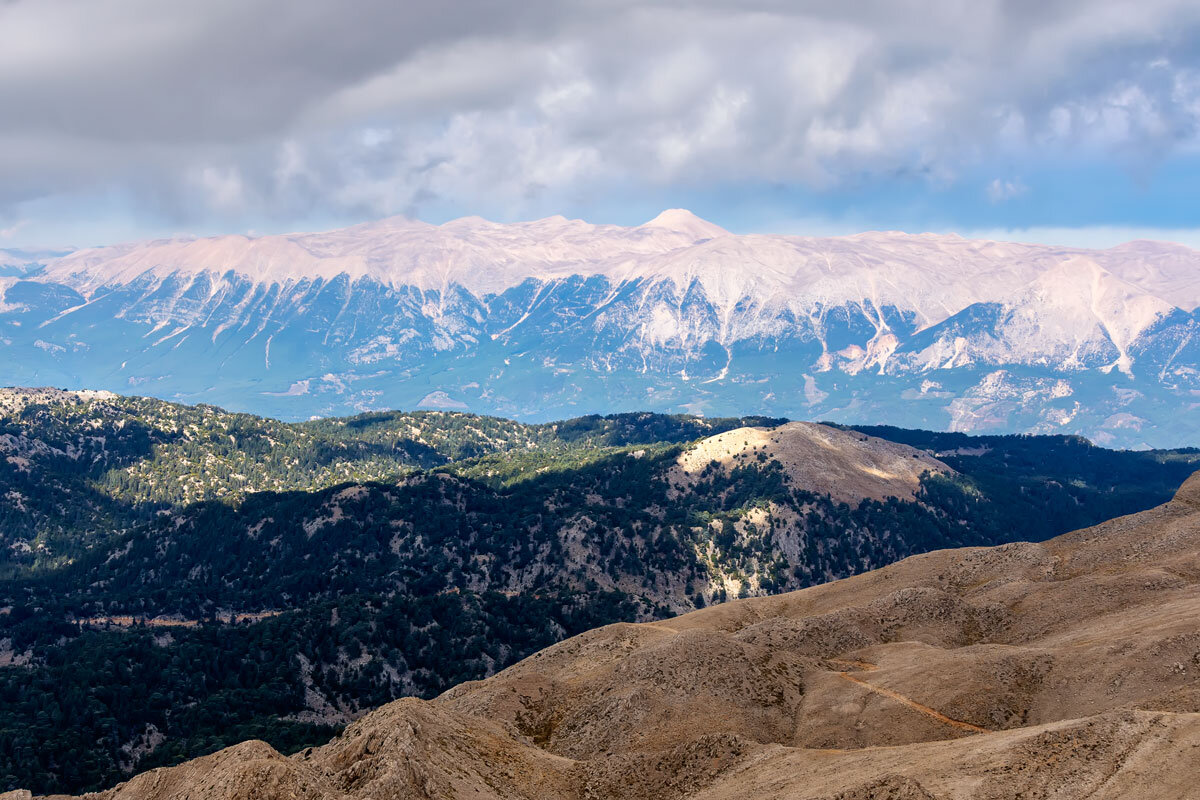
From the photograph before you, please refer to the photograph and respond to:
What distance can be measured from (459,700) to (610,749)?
32.8 m

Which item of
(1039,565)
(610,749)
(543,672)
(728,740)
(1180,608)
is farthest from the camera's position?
(1039,565)

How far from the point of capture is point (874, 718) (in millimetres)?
114750

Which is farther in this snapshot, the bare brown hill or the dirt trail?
the dirt trail

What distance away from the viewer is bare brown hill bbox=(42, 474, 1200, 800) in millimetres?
81562

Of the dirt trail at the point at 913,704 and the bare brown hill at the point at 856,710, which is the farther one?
the dirt trail at the point at 913,704

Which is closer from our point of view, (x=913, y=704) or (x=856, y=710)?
(x=913, y=704)

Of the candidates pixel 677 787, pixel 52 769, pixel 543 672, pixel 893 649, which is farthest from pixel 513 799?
pixel 52 769

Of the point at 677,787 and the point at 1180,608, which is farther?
the point at 1180,608

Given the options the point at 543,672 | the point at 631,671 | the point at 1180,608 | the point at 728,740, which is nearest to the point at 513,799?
the point at 728,740

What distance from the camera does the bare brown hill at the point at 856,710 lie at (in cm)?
8156

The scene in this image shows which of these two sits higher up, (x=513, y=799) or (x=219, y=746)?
(x=513, y=799)

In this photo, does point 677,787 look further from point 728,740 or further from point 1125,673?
point 1125,673

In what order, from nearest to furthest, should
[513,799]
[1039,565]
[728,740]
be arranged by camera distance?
[513,799], [728,740], [1039,565]

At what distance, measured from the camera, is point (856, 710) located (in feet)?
386
